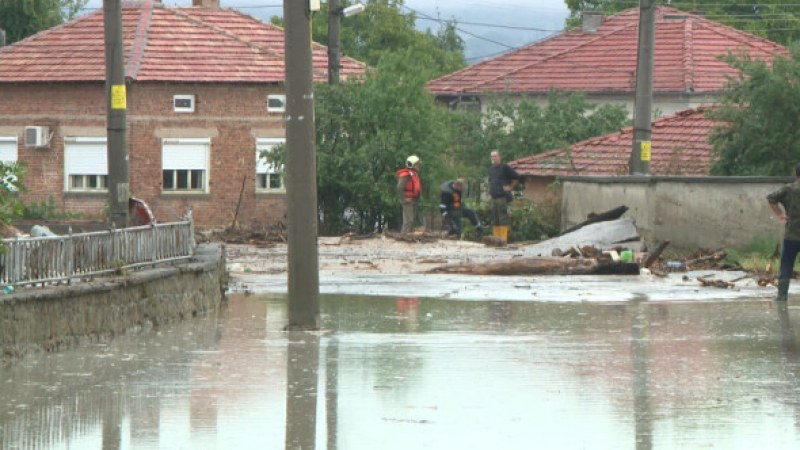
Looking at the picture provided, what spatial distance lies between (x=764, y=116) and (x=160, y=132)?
22.0 meters

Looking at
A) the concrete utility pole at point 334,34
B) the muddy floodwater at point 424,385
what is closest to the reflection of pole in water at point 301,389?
the muddy floodwater at point 424,385

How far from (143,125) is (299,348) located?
109 ft

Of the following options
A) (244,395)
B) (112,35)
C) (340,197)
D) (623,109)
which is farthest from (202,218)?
(244,395)

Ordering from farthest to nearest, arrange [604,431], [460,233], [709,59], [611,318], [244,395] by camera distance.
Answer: [709,59]
[460,233]
[611,318]
[244,395]
[604,431]

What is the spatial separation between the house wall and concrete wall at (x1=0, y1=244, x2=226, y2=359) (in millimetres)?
28253

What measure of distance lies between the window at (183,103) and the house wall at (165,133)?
0.47 ft

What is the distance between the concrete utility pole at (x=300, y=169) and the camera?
15102 millimetres

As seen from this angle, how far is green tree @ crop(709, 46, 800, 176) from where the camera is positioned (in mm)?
28734

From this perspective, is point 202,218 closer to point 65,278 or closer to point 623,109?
point 623,109

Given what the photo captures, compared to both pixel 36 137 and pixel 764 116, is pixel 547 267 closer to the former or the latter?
pixel 764 116

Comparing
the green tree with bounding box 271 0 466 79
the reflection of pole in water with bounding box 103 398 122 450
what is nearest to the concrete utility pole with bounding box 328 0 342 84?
the reflection of pole in water with bounding box 103 398 122 450

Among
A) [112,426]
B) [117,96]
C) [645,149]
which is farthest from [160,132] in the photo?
[112,426]

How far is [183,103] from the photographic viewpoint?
47.0m

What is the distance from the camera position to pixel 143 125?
46656 mm
